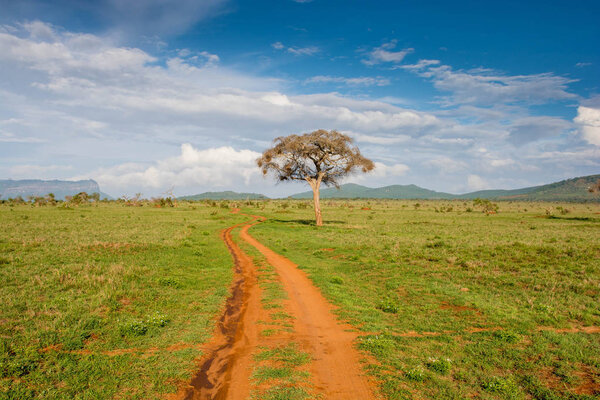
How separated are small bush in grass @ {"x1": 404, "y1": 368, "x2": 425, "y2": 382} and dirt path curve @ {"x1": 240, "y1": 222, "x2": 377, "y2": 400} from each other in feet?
2.76

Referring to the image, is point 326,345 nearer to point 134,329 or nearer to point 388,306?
point 388,306

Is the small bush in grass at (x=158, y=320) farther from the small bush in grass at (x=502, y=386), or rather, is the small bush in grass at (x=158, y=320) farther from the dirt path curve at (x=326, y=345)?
the small bush in grass at (x=502, y=386)

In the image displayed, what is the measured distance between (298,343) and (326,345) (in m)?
0.71

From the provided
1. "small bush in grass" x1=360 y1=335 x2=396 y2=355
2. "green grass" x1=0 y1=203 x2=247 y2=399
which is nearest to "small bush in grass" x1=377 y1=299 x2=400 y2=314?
"small bush in grass" x1=360 y1=335 x2=396 y2=355

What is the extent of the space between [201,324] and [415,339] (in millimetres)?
6023

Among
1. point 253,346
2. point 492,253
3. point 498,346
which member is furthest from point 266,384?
point 492,253

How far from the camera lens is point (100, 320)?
865cm

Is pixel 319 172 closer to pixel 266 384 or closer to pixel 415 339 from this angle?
pixel 415 339

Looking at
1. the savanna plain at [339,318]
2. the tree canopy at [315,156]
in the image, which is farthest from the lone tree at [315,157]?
the savanna plain at [339,318]

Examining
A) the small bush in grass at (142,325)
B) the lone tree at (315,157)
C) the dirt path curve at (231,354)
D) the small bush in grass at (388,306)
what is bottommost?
the small bush in grass at (388,306)

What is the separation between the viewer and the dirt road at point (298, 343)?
584cm

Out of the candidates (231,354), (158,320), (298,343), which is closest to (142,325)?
(158,320)

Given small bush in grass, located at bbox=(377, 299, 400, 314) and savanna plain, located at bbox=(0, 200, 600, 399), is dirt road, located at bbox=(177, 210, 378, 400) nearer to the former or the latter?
savanna plain, located at bbox=(0, 200, 600, 399)

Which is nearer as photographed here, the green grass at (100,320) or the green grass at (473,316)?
the green grass at (100,320)
